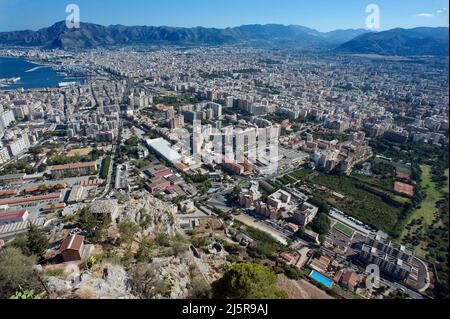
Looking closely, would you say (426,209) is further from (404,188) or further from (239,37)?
(239,37)

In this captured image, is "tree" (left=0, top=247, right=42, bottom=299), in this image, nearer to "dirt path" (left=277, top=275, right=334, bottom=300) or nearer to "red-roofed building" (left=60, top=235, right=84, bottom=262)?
"red-roofed building" (left=60, top=235, right=84, bottom=262)

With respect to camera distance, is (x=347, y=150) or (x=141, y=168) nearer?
(x=141, y=168)

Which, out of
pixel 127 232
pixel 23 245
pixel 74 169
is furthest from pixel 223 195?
pixel 23 245

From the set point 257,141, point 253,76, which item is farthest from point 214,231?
point 253,76

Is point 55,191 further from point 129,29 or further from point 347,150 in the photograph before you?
point 129,29

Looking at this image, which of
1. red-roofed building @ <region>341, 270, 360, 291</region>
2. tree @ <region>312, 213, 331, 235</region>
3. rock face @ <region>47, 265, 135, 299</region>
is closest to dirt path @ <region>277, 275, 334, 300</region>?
red-roofed building @ <region>341, 270, 360, 291</region>

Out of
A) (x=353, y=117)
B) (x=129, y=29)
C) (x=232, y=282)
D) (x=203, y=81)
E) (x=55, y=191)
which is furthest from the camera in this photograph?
(x=129, y=29)

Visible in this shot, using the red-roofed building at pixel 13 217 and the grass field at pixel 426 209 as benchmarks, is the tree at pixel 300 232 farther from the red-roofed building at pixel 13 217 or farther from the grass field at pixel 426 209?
the red-roofed building at pixel 13 217
